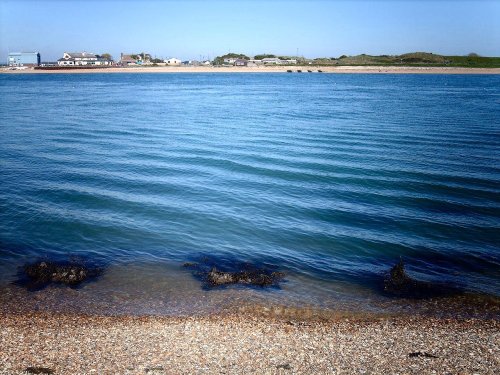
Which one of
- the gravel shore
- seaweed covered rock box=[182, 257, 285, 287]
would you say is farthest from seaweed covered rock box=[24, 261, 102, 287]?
seaweed covered rock box=[182, 257, 285, 287]

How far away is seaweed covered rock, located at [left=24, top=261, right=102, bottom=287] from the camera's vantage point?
1189 centimetres

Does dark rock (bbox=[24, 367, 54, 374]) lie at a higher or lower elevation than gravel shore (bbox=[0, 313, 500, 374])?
higher

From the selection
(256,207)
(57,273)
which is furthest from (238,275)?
(256,207)

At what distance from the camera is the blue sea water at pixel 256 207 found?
12.6 metres

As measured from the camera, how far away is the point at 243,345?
8625mm

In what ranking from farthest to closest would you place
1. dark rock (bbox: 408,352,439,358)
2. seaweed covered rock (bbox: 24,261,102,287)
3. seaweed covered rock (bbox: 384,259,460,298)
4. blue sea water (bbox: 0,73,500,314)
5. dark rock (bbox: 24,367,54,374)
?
blue sea water (bbox: 0,73,500,314) < seaweed covered rock (bbox: 24,261,102,287) < seaweed covered rock (bbox: 384,259,460,298) < dark rock (bbox: 408,352,439,358) < dark rock (bbox: 24,367,54,374)

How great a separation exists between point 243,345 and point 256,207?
10.2 meters

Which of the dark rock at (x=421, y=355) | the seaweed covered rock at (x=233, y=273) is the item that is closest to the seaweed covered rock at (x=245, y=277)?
the seaweed covered rock at (x=233, y=273)

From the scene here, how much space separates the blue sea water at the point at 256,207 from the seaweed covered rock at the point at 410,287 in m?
0.38

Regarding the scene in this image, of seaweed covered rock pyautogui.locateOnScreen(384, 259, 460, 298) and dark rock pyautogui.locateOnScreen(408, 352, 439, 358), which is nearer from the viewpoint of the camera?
dark rock pyautogui.locateOnScreen(408, 352, 439, 358)

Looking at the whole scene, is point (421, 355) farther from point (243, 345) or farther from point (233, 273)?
point (233, 273)

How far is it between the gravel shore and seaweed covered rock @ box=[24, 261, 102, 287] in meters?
1.95

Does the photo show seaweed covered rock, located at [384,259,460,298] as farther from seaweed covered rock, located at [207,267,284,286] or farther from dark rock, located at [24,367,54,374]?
dark rock, located at [24,367,54,374]

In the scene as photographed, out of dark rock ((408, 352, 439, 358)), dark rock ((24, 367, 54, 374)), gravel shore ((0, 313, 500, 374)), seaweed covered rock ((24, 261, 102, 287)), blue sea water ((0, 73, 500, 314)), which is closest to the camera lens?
dark rock ((24, 367, 54, 374))
